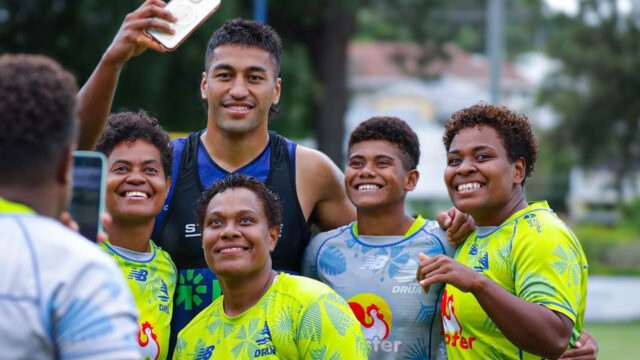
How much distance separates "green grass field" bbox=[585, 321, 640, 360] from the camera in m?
16.0

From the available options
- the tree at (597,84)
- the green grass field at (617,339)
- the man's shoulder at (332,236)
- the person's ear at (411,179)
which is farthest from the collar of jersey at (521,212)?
the tree at (597,84)

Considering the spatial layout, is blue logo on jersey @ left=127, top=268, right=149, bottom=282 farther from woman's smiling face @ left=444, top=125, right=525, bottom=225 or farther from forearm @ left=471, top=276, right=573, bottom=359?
forearm @ left=471, top=276, right=573, bottom=359

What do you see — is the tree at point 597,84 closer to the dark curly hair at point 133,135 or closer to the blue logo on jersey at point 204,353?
the dark curly hair at point 133,135

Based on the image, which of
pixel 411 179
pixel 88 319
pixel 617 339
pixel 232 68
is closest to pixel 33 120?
pixel 88 319

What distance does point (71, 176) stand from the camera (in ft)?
9.24

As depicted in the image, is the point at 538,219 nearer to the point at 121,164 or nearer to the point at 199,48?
the point at 121,164

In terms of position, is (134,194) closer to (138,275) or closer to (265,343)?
(138,275)

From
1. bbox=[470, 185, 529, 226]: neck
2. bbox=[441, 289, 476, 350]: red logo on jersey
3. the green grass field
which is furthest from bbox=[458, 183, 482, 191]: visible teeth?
the green grass field

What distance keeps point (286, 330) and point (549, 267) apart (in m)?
1.12

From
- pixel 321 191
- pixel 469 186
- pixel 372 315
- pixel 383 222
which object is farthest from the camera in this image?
pixel 321 191

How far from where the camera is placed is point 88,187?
9.66 ft

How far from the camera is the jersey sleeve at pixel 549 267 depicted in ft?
12.6

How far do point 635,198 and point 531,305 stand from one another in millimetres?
36871

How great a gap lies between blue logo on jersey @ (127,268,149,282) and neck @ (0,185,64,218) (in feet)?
6.21
